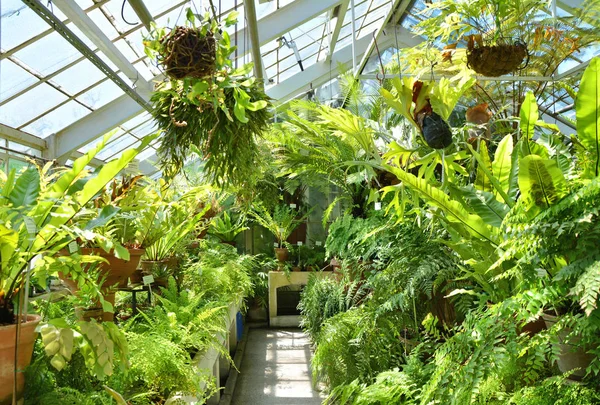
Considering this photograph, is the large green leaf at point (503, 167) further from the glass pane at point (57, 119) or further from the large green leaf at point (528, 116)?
the glass pane at point (57, 119)

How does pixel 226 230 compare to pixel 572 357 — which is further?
pixel 226 230

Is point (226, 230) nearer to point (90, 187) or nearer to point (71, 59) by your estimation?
point (71, 59)

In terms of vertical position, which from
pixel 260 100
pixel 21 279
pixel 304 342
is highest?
pixel 260 100

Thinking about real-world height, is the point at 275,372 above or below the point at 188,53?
below

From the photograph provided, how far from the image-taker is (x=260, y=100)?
5.92 ft

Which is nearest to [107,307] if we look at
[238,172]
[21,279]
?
[21,279]

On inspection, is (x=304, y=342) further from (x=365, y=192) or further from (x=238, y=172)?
(x=238, y=172)

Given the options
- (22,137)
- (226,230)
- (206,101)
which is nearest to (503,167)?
(206,101)

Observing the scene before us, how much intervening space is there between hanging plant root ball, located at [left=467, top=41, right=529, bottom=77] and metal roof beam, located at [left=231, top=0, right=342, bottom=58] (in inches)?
143

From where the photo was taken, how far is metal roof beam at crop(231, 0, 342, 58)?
→ 550cm

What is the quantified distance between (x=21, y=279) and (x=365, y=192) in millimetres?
2911

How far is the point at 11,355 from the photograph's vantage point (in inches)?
50.3

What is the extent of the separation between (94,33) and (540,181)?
4.10m

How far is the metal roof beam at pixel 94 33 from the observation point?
3.95m
